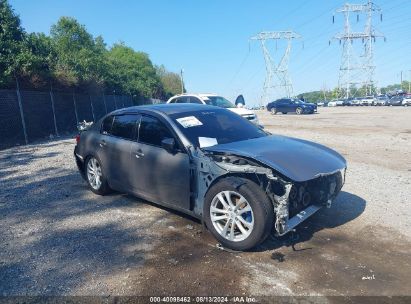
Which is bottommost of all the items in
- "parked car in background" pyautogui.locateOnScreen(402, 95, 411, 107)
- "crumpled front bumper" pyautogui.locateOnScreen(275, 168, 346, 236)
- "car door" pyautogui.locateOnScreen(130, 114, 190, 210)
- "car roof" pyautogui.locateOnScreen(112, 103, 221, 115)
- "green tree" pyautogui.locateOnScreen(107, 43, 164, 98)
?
"parked car in background" pyautogui.locateOnScreen(402, 95, 411, 107)

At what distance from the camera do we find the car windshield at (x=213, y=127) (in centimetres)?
486

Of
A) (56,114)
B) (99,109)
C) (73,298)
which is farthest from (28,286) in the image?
(99,109)

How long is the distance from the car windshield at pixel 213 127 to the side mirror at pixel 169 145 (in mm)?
213

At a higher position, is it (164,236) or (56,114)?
(56,114)

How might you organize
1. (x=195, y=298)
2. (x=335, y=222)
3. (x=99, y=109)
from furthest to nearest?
(x=99, y=109) < (x=335, y=222) < (x=195, y=298)

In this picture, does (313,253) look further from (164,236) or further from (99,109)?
(99,109)

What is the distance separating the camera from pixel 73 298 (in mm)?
3279

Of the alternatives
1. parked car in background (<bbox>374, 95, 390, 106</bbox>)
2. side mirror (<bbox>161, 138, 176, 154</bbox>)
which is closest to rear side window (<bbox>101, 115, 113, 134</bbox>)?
side mirror (<bbox>161, 138, 176, 154</bbox>)

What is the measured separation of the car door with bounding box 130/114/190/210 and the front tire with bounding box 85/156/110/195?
994 mm

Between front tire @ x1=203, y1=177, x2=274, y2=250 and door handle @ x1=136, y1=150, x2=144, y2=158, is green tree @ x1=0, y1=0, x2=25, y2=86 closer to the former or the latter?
door handle @ x1=136, y1=150, x2=144, y2=158

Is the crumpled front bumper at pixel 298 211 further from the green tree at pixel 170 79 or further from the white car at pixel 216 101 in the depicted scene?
the green tree at pixel 170 79

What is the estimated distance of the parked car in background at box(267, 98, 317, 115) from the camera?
108ft

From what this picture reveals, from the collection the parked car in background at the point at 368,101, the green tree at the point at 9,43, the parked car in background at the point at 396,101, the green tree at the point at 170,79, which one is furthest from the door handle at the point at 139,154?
the green tree at the point at 170,79

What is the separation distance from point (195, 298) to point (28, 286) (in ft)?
5.30
